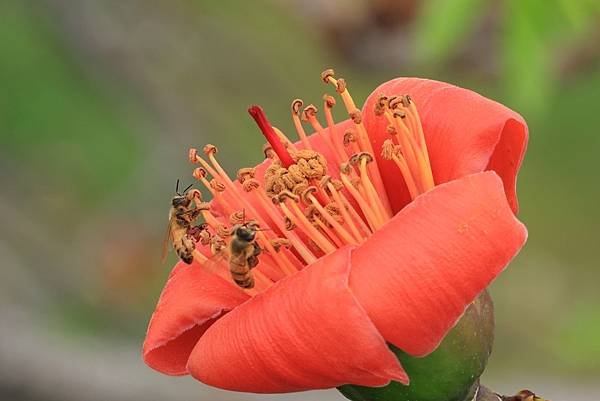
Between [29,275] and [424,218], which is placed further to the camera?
[29,275]

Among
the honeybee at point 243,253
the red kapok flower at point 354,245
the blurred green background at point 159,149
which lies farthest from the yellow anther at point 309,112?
the blurred green background at point 159,149

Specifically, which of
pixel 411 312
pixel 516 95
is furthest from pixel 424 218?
pixel 516 95

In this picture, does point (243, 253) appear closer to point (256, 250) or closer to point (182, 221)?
point (256, 250)

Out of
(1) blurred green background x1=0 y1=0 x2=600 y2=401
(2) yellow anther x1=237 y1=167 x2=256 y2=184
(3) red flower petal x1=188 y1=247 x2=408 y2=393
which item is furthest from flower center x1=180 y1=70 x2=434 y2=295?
(1) blurred green background x1=0 y1=0 x2=600 y2=401

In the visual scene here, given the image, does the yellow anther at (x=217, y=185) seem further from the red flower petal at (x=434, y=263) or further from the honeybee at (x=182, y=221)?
the red flower petal at (x=434, y=263)

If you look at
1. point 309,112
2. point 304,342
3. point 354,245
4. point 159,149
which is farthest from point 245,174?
point 159,149

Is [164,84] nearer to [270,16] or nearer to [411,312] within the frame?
[270,16]
